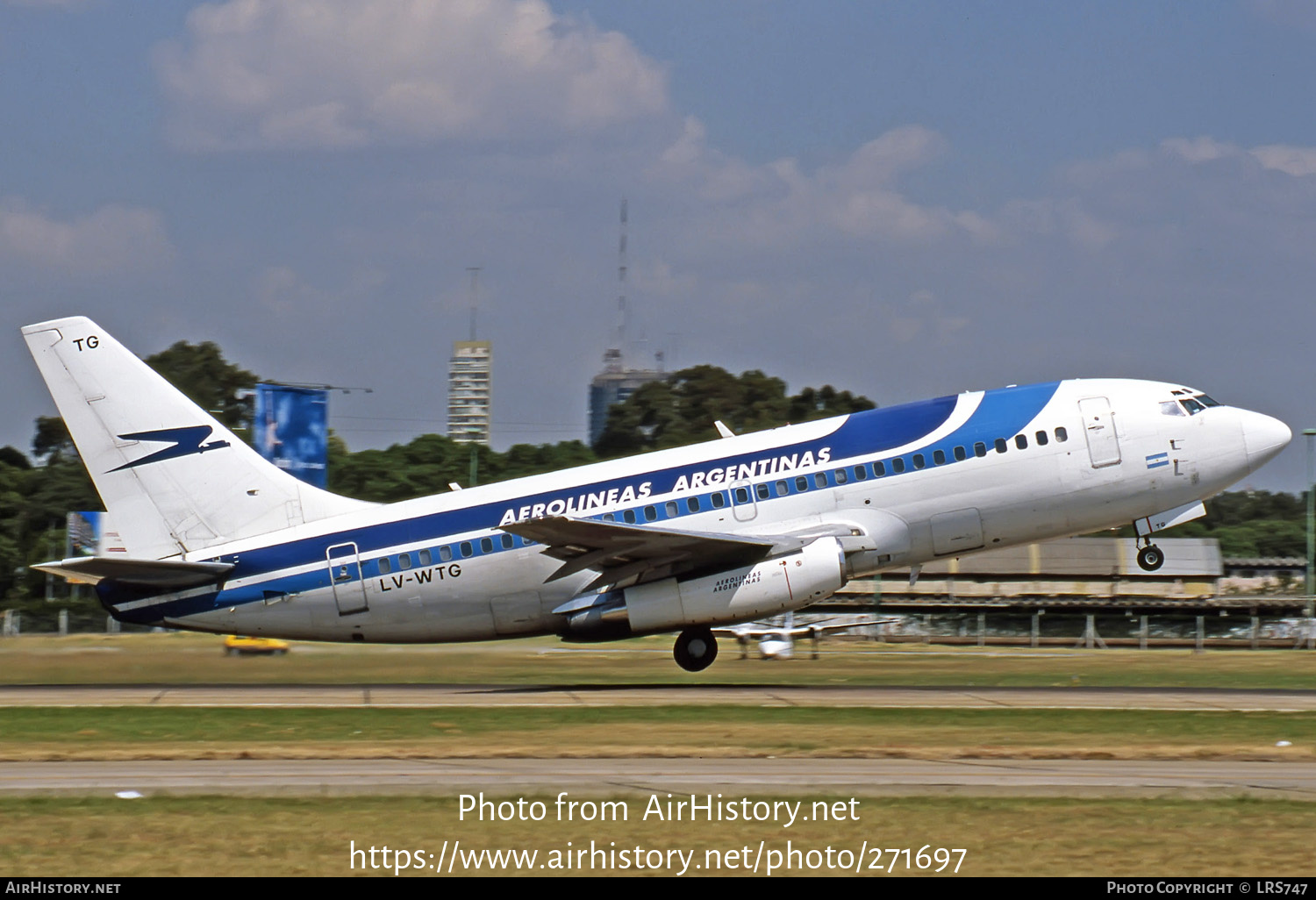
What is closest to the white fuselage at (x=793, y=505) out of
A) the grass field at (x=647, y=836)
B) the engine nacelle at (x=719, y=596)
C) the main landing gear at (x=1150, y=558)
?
the engine nacelle at (x=719, y=596)

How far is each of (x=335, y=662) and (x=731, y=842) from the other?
23092mm

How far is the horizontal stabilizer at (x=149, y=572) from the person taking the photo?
1144 inches

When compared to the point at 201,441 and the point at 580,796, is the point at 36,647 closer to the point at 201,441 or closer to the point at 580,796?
the point at 201,441

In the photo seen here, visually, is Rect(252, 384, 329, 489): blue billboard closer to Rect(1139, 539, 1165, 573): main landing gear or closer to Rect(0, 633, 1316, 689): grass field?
Rect(0, 633, 1316, 689): grass field

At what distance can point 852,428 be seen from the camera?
30.4m

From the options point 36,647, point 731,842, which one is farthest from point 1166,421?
point 36,647

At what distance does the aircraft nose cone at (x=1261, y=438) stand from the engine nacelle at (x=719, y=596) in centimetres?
896

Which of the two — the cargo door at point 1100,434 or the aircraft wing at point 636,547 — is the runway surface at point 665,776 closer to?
the aircraft wing at point 636,547

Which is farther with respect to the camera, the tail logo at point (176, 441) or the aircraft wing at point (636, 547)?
the tail logo at point (176, 441)

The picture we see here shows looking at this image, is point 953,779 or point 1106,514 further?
point 1106,514

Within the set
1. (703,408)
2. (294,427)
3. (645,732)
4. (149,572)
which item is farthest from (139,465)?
(703,408)

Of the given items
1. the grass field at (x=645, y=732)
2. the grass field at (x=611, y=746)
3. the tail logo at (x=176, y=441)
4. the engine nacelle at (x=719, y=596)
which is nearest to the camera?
the grass field at (x=611, y=746)

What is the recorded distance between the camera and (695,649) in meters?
32.2

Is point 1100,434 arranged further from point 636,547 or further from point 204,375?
point 204,375
